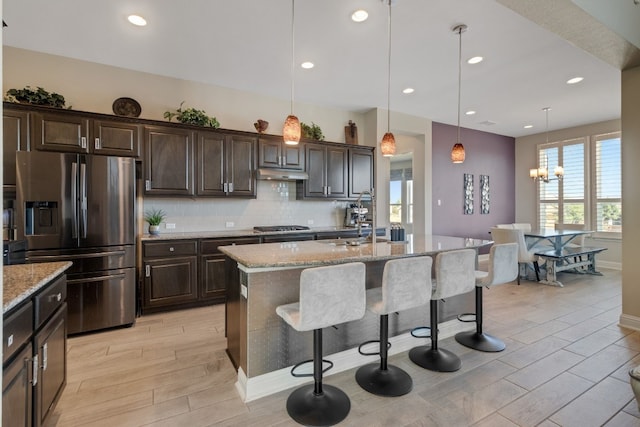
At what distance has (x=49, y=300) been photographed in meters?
1.79

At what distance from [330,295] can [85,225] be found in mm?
2750

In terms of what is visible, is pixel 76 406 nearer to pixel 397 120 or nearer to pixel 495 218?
pixel 397 120

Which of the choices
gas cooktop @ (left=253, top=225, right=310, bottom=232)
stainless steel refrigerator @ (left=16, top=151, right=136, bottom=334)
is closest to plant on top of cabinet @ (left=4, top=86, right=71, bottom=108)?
stainless steel refrigerator @ (left=16, top=151, right=136, bottom=334)

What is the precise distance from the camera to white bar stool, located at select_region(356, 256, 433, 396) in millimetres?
2252

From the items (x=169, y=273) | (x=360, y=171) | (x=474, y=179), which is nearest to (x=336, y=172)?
(x=360, y=171)

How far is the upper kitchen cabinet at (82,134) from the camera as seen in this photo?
10.8 ft

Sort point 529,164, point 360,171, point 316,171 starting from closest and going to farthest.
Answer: point 316,171 < point 360,171 < point 529,164

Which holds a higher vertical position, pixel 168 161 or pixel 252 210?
pixel 168 161

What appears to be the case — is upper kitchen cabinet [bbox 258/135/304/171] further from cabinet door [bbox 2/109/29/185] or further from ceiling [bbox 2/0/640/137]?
cabinet door [bbox 2/109/29/185]

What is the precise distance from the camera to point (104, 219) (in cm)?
332

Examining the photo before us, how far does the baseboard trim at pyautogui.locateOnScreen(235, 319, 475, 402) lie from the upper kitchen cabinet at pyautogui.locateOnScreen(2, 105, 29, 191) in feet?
9.94

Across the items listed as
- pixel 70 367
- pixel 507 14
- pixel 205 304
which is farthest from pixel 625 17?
pixel 70 367

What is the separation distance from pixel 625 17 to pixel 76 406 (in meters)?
5.23

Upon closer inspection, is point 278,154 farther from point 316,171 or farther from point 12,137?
point 12,137
